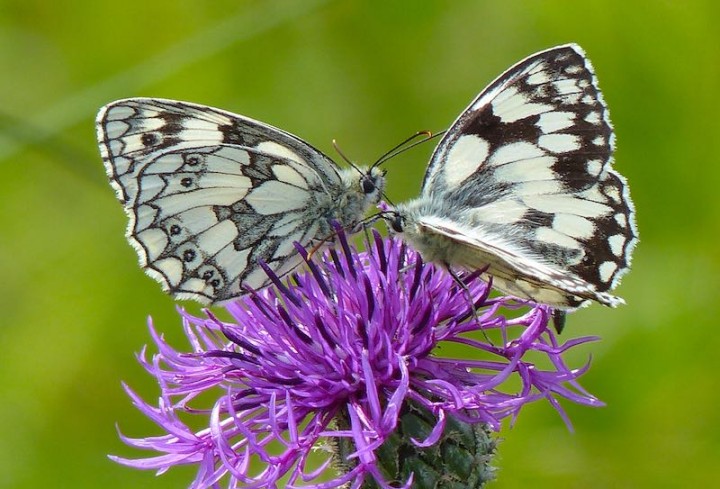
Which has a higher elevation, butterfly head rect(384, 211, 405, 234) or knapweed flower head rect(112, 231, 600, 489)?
butterfly head rect(384, 211, 405, 234)

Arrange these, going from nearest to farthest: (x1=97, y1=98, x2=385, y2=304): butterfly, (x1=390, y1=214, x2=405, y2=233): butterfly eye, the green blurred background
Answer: (x1=390, y1=214, x2=405, y2=233): butterfly eye, (x1=97, y1=98, x2=385, y2=304): butterfly, the green blurred background

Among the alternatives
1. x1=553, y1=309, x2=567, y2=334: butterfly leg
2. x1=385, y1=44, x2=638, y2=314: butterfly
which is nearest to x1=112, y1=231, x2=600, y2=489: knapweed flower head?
x1=553, y1=309, x2=567, y2=334: butterfly leg

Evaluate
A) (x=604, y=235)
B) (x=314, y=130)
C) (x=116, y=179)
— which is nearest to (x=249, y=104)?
(x=314, y=130)

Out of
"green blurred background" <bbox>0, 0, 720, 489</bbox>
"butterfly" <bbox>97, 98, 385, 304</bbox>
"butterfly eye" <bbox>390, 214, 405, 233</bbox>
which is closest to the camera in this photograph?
"butterfly eye" <bbox>390, 214, 405, 233</bbox>

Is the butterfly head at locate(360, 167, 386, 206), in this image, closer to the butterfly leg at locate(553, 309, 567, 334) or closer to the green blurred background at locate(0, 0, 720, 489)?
the butterfly leg at locate(553, 309, 567, 334)

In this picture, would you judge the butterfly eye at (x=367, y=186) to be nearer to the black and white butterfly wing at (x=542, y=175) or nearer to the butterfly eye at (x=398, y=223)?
the black and white butterfly wing at (x=542, y=175)

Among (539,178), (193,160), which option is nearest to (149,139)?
(193,160)

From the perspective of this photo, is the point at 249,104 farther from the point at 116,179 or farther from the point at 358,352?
the point at 358,352

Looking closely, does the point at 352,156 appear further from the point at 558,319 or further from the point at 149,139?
the point at 558,319
